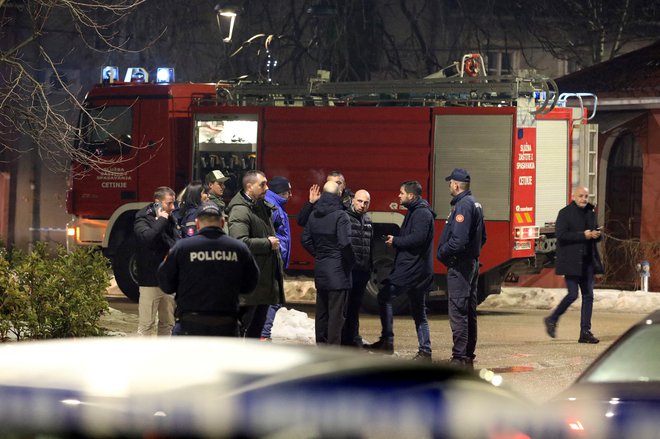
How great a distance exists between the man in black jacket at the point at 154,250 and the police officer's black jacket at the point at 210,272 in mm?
3462

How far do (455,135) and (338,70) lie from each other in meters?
7.24

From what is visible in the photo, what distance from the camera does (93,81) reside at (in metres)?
31.3

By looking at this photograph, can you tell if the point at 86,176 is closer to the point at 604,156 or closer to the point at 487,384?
the point at 604,156

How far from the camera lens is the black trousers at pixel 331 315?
473 inches

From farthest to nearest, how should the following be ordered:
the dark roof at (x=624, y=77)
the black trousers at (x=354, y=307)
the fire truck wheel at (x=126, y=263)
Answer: the dark roof at (x=624, y=77)
the fire truck wheel at (x=126, y=263)
the black trousers at (x=354, y=307)

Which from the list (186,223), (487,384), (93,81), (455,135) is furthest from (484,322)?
(93,81)

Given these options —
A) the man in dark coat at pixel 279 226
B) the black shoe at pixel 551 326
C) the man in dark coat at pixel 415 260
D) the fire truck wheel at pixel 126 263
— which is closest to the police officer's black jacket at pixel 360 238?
the man in dark coat at pixel 415 260

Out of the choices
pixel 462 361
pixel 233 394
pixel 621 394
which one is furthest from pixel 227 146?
pixel 233 394

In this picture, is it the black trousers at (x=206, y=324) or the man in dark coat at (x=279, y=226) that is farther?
the man in dark coat at (x=279, y=226)

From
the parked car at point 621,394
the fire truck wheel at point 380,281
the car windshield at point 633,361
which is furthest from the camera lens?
the fire truck wheel at point 380,281

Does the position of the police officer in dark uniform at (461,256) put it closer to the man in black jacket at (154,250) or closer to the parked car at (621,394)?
the man in black jacket at (154,250)

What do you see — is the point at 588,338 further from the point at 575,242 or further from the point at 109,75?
the point at 109,75

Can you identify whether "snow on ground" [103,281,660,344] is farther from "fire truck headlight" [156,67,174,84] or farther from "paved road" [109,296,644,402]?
"fire truck headlight" [156,67,174,84]

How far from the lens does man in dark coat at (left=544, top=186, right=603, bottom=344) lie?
14.0 m
